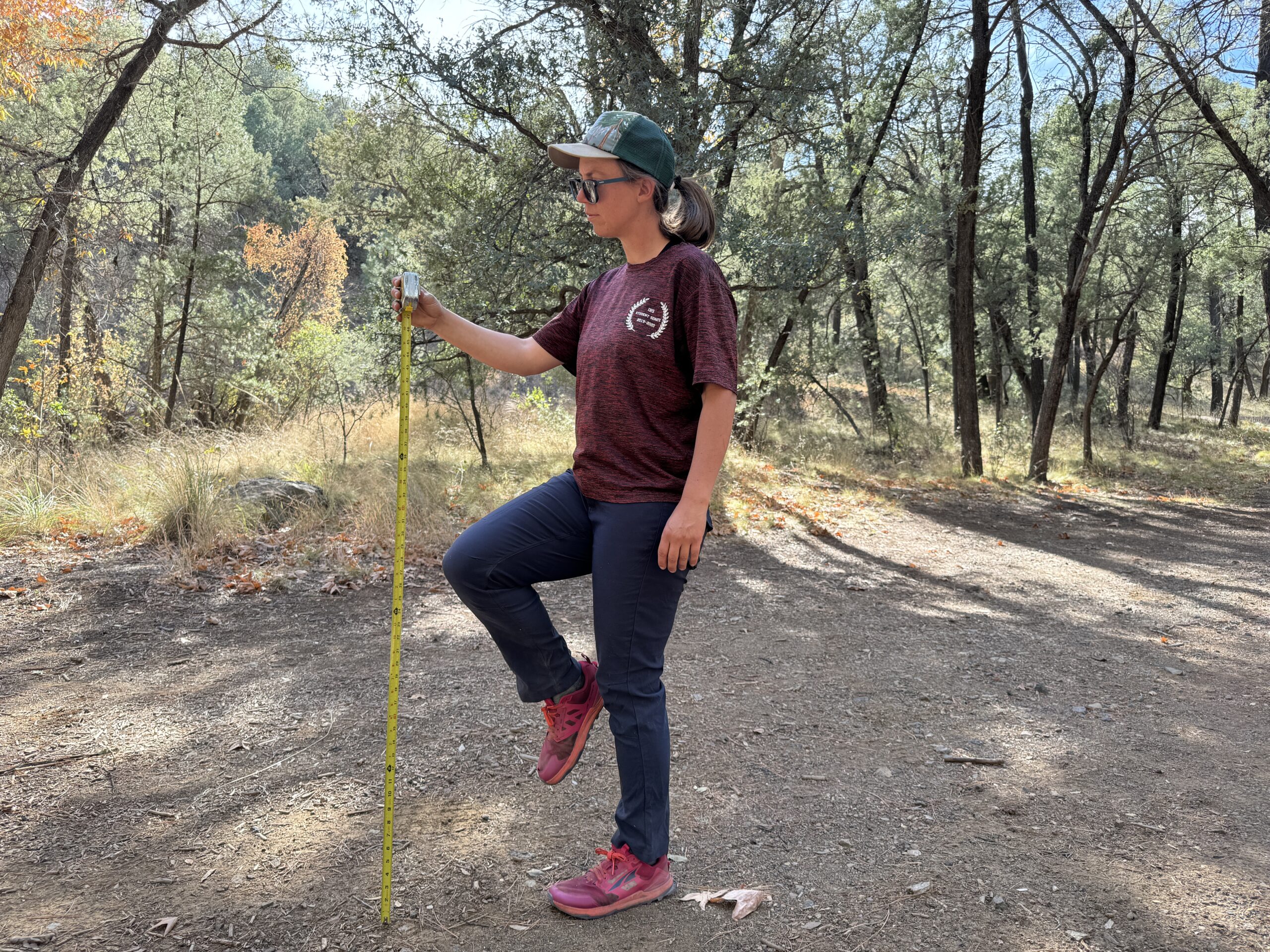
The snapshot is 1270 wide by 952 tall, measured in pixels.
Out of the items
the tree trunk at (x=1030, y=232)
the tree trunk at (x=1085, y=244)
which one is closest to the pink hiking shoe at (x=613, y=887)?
the tree trunk at (x=1085, y=244)

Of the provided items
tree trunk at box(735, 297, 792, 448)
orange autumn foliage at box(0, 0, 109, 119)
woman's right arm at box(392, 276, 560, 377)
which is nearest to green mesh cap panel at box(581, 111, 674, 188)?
woman's right arm at box(392, 276, 560, 377)

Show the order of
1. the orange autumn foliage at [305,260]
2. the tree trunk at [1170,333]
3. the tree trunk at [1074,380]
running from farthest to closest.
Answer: the orange autumn foliage at [305,260] < the tree trunk at [1074,380] < the tree trunk at [1170,333]

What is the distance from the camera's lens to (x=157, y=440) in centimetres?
952

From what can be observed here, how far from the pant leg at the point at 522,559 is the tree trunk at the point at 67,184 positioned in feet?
27.9

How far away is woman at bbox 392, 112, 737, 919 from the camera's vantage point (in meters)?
2.22

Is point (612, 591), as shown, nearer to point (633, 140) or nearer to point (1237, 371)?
point (633, 140)

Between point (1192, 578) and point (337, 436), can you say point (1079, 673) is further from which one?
point (337, 436)

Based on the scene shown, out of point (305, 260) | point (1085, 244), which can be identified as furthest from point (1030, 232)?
point (305, 260)

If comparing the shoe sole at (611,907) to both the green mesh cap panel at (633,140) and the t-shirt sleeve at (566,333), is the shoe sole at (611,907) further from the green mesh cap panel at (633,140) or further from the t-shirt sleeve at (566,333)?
the green mesh cap panel at (633,140)

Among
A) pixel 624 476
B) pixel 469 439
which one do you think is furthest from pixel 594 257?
pixel 624 476

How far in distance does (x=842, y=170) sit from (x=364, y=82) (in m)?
7.03

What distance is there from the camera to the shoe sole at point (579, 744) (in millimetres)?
2623

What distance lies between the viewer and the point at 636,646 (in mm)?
2301

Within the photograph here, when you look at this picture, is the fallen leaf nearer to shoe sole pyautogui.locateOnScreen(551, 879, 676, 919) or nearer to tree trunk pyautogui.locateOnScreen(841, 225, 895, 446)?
shoe sole pyautogui.locateOnScreen(551, 879, 676, 919)
